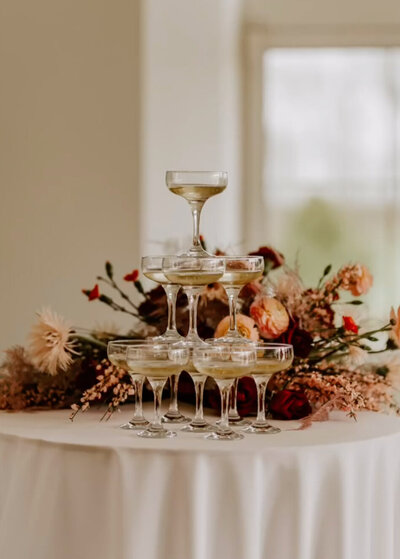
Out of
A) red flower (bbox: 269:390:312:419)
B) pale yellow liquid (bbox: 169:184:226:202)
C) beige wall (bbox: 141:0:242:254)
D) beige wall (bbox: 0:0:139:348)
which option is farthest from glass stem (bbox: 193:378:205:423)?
beige wall (bbox: 0:0:139:348)

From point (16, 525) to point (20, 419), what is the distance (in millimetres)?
297

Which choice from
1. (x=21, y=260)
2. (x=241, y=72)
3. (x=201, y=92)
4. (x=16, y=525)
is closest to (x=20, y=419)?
(x=16, y=525)

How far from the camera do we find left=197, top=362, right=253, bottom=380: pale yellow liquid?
1.90 metres

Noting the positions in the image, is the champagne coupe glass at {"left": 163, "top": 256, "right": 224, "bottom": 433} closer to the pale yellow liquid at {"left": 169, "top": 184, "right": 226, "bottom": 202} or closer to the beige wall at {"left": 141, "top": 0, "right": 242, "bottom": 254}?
the pale yellow liquid at {"left": 169, "top": 184, "right": 226, "bottom": 202}

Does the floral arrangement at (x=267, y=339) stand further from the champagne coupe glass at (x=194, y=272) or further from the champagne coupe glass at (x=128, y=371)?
the champagne coupe glass at (x=194, y=272)

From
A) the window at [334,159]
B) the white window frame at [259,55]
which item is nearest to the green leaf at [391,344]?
the white window frame at [259,55]

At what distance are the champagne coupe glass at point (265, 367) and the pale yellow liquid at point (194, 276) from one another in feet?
0.51

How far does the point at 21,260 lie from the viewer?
430cm

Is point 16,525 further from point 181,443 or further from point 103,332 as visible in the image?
point 103,332

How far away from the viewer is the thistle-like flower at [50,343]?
230cm

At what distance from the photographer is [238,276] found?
81.4 inches

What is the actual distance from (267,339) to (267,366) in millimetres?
371

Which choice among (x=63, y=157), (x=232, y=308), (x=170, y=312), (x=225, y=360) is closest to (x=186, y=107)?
(x=63, y=157)

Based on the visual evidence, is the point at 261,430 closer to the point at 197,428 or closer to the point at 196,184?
the point at 197,428
